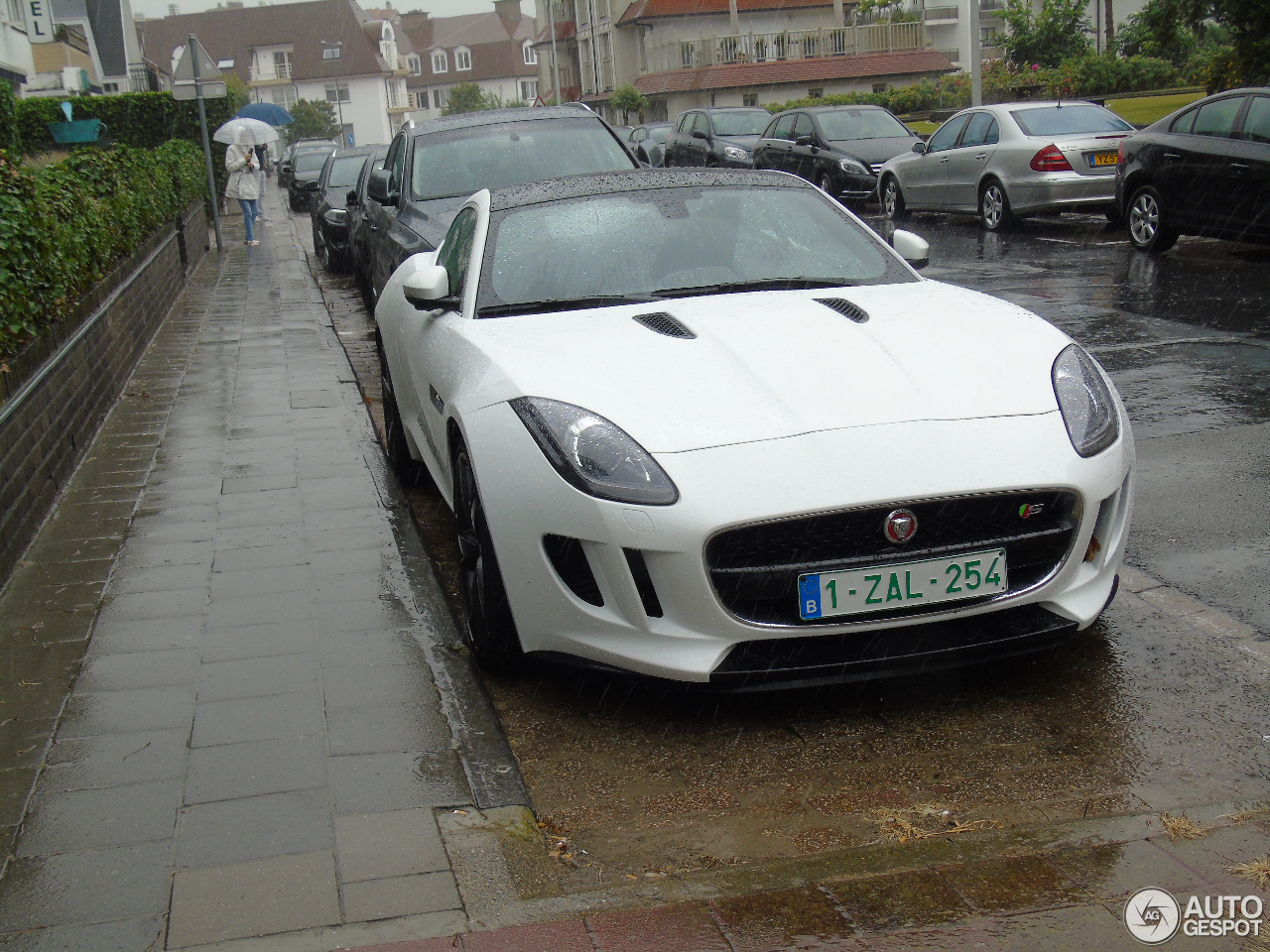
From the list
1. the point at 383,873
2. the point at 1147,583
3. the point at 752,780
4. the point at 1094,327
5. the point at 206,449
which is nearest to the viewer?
the point at 383,873

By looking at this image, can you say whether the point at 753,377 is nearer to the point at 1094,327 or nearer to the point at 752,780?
the point at 752,780

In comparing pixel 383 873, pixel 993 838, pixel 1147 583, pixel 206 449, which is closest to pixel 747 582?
pixel 993 838

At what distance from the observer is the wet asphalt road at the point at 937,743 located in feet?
10.3

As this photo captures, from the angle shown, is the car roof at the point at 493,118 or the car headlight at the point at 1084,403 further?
the car roof at the point at 493,118

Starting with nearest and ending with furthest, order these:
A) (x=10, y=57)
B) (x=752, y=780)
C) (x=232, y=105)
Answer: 1. (x=752, y=780)
2. (x=10, y=57)
3. (x=232, y=105)

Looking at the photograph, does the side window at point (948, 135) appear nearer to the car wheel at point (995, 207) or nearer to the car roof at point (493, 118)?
the car wheel at point (995, 207)

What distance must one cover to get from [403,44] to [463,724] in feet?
481

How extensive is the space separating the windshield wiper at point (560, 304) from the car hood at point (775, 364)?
0.33 feet

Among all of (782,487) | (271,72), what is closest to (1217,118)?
(782,487)

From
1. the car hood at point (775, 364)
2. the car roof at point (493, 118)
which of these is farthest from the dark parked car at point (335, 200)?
the car hood at point (775, 364)

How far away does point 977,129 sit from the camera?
16.5 m

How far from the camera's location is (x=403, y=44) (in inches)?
5517

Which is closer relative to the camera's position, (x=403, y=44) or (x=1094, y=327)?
(x=1094, y=327)

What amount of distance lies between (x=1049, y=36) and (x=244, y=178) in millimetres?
39338
